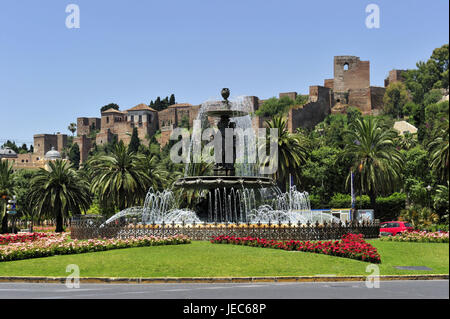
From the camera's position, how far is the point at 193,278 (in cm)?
1823

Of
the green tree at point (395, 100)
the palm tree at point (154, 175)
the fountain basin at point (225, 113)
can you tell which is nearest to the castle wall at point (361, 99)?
the green tree at point (395, 100)

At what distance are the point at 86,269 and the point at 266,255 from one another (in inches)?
229

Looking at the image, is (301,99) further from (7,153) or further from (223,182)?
(223,182)

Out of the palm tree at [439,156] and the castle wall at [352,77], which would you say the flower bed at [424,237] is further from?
the castle wall at [352,77]

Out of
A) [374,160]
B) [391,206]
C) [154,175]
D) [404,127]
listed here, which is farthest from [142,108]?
[374,160]

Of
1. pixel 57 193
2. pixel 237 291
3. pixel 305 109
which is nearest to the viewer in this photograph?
pixel 237 291

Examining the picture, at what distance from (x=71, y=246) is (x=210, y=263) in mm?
5994

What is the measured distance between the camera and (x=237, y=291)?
51.2ft

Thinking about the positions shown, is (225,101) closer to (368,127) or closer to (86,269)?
(86,269)

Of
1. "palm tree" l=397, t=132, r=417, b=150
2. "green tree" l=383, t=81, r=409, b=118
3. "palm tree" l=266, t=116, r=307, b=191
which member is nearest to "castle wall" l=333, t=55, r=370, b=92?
"green tree" l=383, t=81, r=409, b=118

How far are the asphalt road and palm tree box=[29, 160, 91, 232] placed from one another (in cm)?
2632

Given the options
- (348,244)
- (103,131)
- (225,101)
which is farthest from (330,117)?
(348,244)

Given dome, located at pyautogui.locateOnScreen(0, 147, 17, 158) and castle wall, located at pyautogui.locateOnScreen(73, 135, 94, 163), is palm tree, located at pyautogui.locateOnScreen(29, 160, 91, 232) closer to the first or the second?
castle wall, located at pyautogui.locateOnScreen(73, 135, 94, 163)

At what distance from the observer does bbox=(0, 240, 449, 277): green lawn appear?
19203 mm
